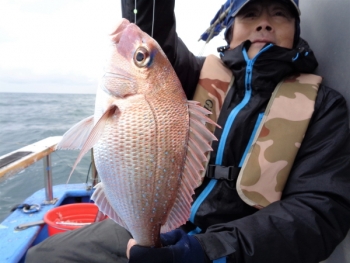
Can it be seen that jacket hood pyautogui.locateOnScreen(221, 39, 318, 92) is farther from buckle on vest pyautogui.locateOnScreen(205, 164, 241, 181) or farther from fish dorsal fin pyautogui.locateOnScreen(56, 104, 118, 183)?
fish dorsal fin pyautogui.locateOnScreen(56, 104, 118, 183)

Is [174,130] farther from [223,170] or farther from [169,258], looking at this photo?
[223,170]

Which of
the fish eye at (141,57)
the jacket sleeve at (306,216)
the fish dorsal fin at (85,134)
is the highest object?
the fish eye at (141,57)

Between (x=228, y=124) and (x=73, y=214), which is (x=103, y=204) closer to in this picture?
(x=228, y=124)

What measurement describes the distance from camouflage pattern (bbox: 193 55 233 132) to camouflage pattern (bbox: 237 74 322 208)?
34cm

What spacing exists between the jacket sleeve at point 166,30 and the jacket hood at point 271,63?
329mm

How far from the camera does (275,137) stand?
1768 mm

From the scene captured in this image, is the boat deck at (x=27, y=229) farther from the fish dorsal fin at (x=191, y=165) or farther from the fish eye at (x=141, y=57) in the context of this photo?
the fish eye at (x=141, y=57)

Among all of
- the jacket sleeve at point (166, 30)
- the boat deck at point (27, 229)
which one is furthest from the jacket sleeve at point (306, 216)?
the boat deck at point (27, 229)

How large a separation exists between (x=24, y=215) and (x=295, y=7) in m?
3.21

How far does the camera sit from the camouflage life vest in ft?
5.58

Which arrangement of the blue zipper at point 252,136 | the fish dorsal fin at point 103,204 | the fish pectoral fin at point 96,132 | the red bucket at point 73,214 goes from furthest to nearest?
the red bucket at point 73,214, the blue zipper at point 252,136, the fish dorsal fin at point 103,204, the fish pectoral fin at point 96,132

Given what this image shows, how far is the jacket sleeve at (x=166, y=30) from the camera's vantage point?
1.53 meters

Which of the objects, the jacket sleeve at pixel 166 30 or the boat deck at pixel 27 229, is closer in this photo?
the jacket sleeve at pixel 166 30

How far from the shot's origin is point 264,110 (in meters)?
1.92
